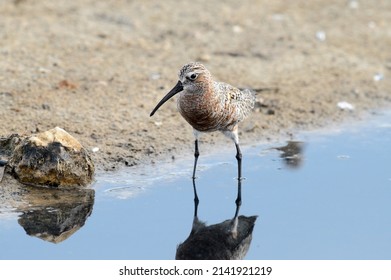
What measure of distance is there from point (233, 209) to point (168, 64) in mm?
4366

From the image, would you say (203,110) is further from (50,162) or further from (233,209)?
(50,162)

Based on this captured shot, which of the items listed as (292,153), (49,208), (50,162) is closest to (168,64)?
(292,153)

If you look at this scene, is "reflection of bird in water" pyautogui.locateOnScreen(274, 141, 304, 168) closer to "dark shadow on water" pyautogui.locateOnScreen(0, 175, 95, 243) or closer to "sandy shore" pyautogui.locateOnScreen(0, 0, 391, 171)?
"sandy shore" pyautogui.locateOnScreen(0, 0, 391, 171)

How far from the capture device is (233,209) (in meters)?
8.11

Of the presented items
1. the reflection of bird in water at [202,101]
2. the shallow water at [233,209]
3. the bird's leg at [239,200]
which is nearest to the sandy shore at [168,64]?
the shallow water at [233,209]

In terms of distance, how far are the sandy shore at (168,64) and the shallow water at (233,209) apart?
66 cm

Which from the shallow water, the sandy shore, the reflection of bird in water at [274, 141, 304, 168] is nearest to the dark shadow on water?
the shallow water

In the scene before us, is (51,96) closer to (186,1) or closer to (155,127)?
(155,127)

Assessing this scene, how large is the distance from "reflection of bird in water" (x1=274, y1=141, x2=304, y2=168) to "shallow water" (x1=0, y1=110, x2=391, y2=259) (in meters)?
0.01

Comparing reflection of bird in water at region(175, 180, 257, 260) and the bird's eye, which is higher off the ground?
the bird's eye

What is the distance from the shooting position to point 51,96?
418 inches

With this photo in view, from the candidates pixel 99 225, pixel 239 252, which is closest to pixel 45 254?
pixel 99 225

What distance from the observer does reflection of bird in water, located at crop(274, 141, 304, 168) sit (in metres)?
9.35

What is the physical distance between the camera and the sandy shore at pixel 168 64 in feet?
33.2
